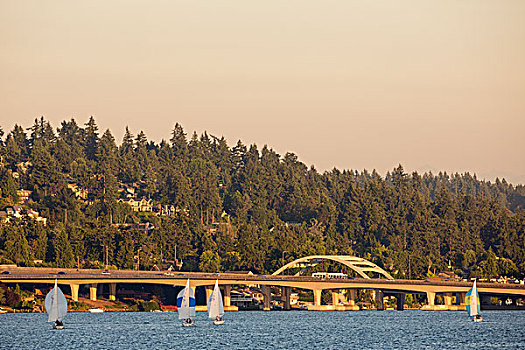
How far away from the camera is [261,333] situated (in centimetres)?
12925

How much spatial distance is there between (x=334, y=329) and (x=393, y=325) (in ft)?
48.2

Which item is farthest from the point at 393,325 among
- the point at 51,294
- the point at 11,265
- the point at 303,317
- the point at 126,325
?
the point at 11,265

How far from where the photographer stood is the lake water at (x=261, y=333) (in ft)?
364

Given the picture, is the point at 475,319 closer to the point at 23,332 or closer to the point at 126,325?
the point at 126,325

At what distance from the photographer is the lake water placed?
11100 centimetres

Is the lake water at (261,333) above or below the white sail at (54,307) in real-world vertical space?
below

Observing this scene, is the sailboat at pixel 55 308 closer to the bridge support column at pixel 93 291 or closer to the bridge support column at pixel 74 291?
the bridge support column at pixel 74 291

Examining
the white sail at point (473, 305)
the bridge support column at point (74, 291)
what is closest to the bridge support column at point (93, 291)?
the bridge support column at point (74, 291)

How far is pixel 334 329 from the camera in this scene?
139m

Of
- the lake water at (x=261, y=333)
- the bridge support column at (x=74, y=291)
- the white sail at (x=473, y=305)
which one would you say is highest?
the bridge support column at (x=74, y=291)

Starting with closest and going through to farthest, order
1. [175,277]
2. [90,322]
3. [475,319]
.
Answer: [90,322]
[475,319]
[175,277]

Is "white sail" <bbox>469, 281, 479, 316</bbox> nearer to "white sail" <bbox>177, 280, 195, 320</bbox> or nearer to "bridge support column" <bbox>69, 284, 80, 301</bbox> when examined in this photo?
"white sail" <bbox>177, 280, 195, 320</bbox>

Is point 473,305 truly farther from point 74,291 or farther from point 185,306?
point 74,291

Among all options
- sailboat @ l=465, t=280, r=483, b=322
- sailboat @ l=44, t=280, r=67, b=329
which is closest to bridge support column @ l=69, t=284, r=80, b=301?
sailboat @ l=44, t=280, r=67, b=329
